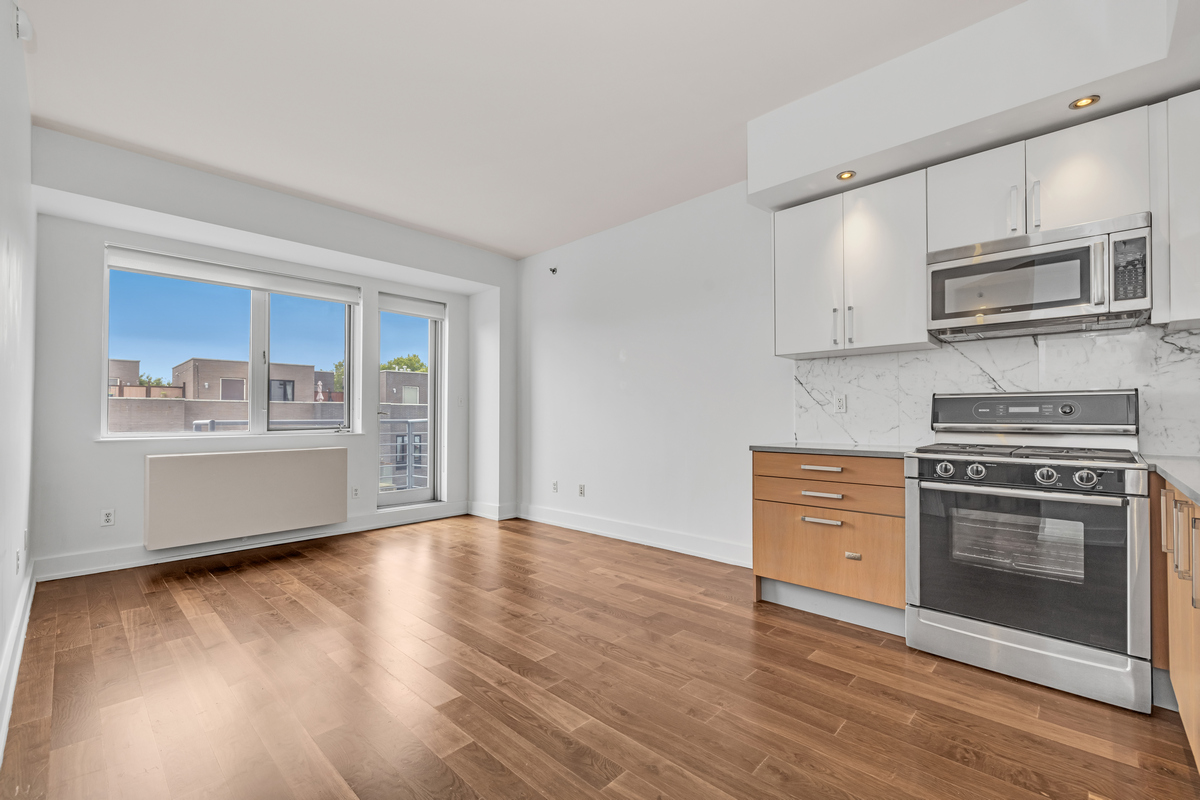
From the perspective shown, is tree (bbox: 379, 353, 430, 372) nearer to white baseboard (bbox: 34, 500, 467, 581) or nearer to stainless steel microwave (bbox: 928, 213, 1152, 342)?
white baseboard (bbox: 34, 500, 467, 581)

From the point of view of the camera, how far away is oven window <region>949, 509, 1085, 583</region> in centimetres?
208

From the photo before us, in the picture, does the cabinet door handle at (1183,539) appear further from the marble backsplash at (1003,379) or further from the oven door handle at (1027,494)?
the marble backsplash at (1003,379)

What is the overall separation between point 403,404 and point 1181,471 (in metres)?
5.45

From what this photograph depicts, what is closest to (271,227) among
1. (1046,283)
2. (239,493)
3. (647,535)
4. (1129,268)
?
(239,493)

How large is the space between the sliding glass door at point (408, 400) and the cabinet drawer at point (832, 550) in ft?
12.5

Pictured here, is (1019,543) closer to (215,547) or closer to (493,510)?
(493,510)

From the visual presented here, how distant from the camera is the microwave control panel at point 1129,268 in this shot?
6.98ft

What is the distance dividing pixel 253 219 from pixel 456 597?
121 inches

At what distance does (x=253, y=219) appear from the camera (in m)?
3.95

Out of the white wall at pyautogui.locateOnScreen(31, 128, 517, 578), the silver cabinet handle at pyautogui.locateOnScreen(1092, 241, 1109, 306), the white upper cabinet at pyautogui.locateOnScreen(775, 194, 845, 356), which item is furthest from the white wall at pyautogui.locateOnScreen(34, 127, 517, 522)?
the silver cabinet handle at pyautogui.locateOnScreen(1092, 241, 1109, 306)

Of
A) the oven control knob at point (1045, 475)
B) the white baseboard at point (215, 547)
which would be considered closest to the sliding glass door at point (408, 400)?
the white baseboard at point (215, 547)

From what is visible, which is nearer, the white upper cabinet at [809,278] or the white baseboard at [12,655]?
the white baseboard at [12,655]

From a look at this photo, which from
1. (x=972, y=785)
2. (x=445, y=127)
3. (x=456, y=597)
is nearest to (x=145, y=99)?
→ (x=445, y=127)

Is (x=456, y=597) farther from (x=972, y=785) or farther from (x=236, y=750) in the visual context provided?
(x=972, y=785)
